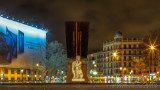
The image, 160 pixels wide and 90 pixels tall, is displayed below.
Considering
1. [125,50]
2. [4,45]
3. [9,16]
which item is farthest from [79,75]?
[125,50]

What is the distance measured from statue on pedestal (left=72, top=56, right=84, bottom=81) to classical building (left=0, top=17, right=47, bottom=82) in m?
41.0

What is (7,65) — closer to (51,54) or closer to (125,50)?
(51,54)

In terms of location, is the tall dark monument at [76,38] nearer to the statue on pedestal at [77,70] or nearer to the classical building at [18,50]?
the statue on pedestal at [77,70]

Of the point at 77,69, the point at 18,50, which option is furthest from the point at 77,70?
the point at 18,50

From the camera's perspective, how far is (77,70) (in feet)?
114

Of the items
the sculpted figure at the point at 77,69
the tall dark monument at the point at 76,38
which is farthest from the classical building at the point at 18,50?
the sculpted figure at the point at 77,69

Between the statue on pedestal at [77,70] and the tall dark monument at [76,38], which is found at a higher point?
the tall dark monument at [76,38]

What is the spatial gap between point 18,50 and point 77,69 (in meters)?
58.9

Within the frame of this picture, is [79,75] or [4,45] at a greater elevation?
[4,45]

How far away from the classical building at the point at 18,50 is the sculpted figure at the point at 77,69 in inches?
1614

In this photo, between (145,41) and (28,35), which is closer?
(145,41)

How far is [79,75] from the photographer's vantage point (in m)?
34.9

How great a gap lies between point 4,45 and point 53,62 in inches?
692

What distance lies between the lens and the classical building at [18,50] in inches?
3191
